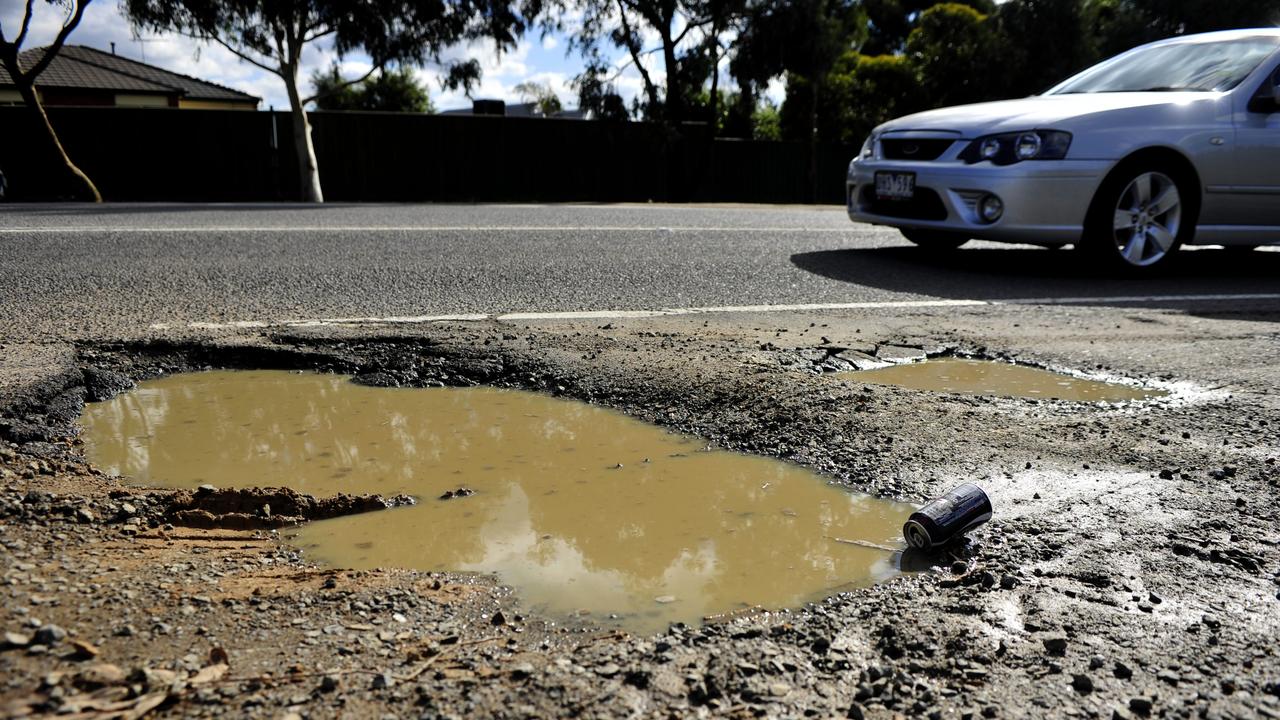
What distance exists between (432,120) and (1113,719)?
2095 centimetres

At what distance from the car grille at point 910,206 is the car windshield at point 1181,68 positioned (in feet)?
4.97

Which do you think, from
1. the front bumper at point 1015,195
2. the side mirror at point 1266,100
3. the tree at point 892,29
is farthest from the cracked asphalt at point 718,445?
the tree at point 892,29

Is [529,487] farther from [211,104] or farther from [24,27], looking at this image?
[211,104]

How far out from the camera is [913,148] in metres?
6.80

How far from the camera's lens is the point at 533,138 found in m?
22.1

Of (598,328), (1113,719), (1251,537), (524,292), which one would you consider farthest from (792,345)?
(1113,719)

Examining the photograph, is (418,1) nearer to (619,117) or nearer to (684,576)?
(619,117)

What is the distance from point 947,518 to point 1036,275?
481cm

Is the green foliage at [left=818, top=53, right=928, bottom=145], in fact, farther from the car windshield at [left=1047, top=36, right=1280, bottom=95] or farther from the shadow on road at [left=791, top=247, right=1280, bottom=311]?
the shadow on road at [left=791, top=247, right=1280, bottom=311]

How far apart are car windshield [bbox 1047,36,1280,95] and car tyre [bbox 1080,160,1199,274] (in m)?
0.74

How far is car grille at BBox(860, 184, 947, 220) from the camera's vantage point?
658 centimetres

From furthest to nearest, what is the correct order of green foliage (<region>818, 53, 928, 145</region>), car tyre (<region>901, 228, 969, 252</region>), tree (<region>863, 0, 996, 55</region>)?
1. tree (<region>863, 0, 996, 55</region>)
2. green foliage (<region>818, 53, 928, 145</region>)
3. car tyre (<region>901, 228, 969, 252</region>)

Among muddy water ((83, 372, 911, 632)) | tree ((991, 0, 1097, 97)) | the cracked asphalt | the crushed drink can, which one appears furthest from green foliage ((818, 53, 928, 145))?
the crushed drink can

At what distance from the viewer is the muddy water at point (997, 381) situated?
11.9 feet
